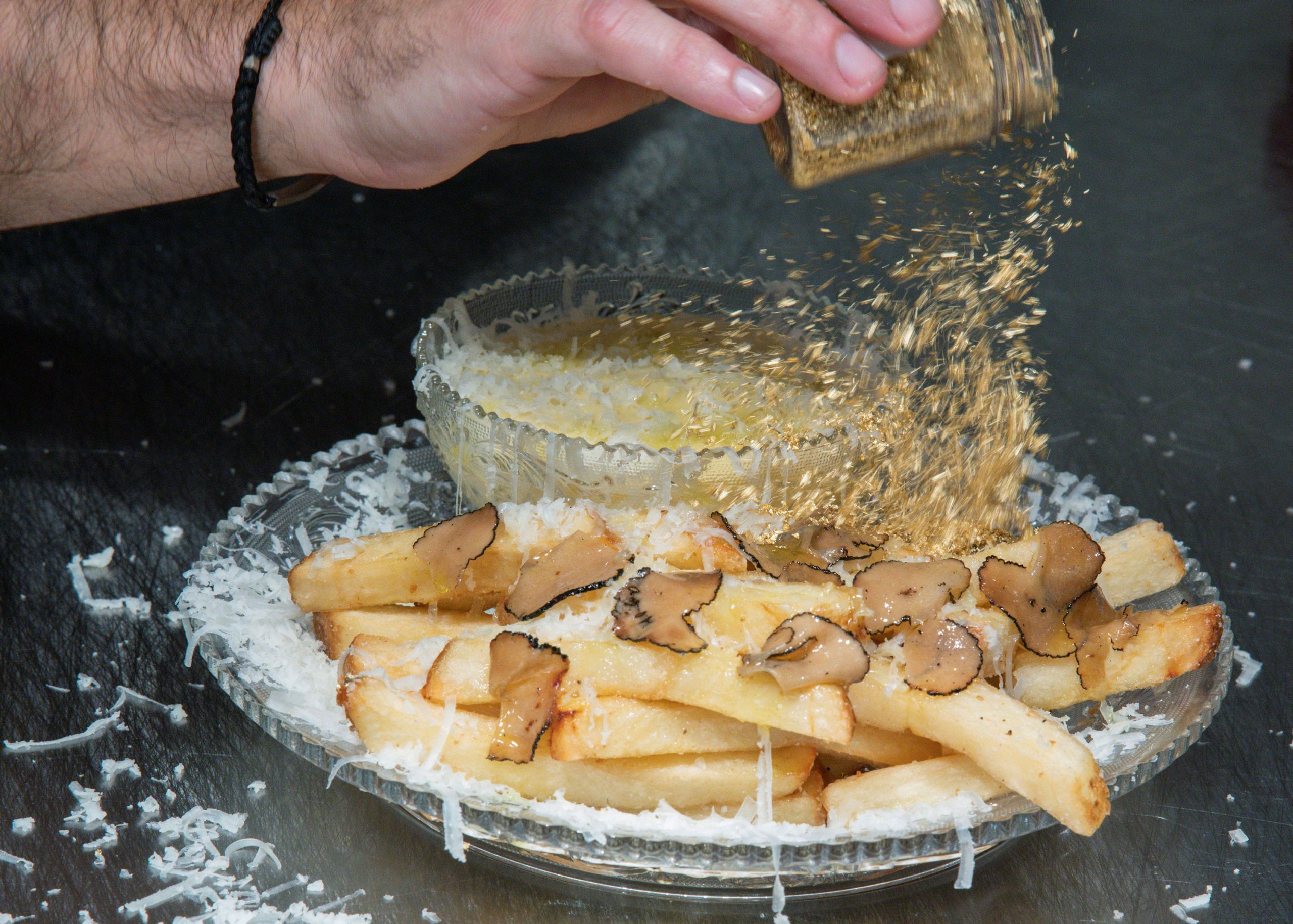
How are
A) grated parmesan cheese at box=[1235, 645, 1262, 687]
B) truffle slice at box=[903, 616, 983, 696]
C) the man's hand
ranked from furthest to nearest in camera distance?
1. grated parmesan cheese at box=[1235, 645, 1262, 687]
2. the man's hand
3. truffle slice at box=[903, 616, 983, 696]

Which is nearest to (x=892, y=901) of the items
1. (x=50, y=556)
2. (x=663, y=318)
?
(x=663, y=318)

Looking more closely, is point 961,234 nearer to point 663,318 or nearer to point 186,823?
point 663,318

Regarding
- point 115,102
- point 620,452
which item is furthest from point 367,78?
point 620,452

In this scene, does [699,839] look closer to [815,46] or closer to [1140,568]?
[1140,568]

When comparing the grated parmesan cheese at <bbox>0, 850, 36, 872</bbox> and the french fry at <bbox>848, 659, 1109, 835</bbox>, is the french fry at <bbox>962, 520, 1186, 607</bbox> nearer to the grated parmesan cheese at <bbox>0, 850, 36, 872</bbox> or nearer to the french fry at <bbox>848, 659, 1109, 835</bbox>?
the french fry at <bbox>848, 659, 1109, 835</bbox>

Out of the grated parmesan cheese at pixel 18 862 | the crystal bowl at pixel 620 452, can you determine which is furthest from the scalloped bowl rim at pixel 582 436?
the grated parmesan cheese at pixel 18 862

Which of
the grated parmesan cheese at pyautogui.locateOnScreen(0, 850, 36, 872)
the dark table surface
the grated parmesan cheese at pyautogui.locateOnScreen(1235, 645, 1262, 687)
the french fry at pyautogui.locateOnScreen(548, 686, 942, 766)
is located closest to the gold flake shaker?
the dark table surface
